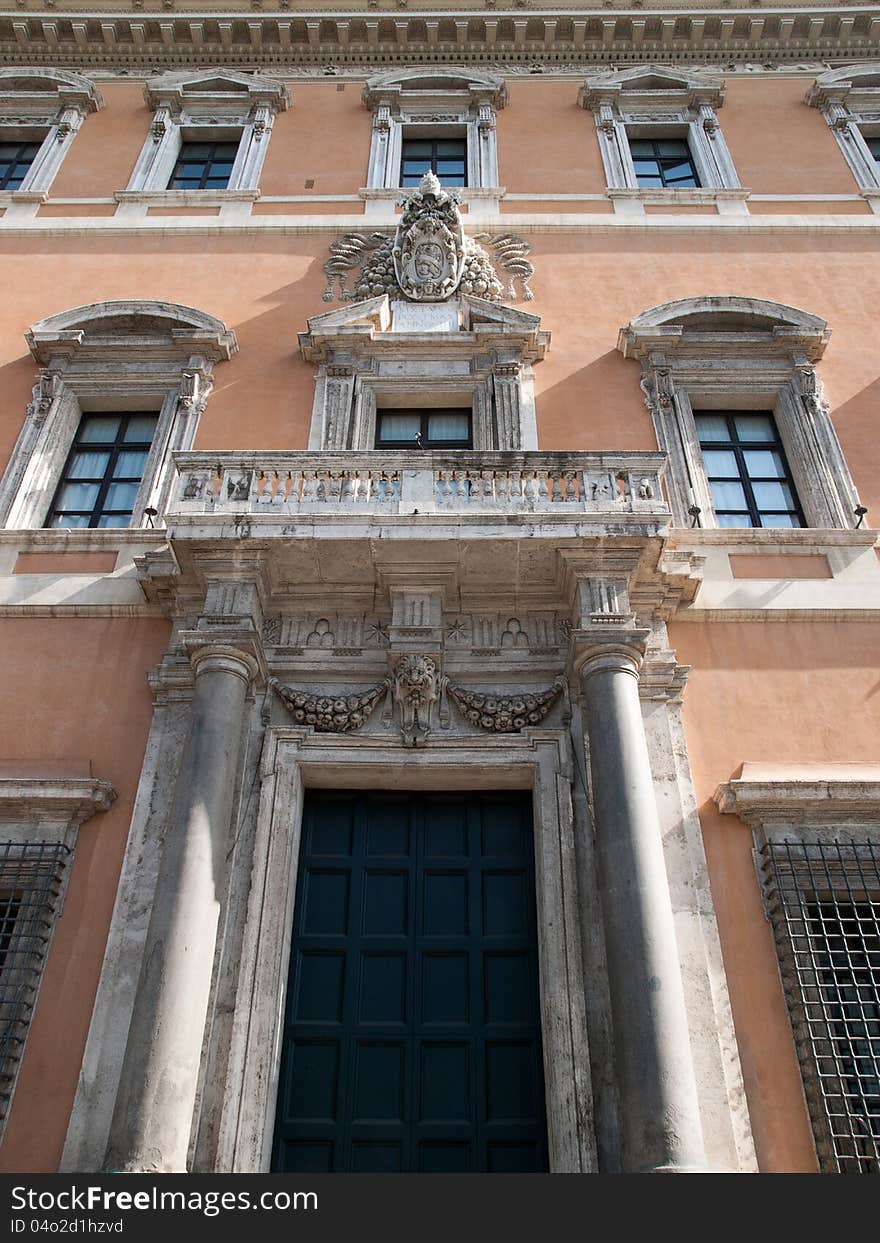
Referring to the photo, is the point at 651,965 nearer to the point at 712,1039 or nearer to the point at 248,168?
the point at 712,1039

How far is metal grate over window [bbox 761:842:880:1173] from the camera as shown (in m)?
6.05

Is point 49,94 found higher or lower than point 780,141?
higher

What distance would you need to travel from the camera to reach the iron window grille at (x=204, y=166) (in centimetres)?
1278

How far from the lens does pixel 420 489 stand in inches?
302

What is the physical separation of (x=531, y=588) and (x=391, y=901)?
257 cm

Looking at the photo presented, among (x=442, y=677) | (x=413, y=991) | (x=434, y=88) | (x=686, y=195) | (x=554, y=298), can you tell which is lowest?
(x=413, y=991)

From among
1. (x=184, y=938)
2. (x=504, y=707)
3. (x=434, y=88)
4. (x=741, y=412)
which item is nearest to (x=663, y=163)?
(x=434, y=88)

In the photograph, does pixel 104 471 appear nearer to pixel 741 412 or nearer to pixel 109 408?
pixel 109 408

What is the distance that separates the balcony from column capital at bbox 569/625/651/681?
Result: 80cm

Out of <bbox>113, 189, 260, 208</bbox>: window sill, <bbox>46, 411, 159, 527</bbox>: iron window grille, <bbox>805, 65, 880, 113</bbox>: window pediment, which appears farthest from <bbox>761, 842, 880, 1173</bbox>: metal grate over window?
<bbox>805, 65, 880, 113</bbox>: window pediment

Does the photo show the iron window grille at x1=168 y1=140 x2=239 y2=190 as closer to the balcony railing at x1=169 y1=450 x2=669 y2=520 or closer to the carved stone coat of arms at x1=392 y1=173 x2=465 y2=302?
the carved stone coat of arms at x1=392 y1=173 x2=465 y2=302

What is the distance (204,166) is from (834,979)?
39.0 ft

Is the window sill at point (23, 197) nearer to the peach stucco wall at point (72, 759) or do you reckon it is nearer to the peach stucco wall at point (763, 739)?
the peach stucco wall at point (72, 759)

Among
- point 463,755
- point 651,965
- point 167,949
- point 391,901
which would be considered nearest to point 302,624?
point 463,755
